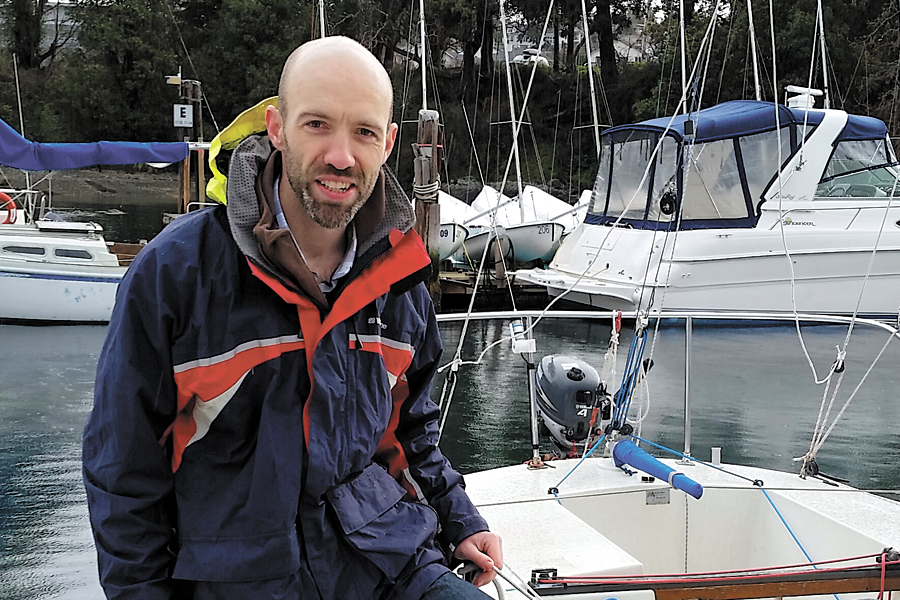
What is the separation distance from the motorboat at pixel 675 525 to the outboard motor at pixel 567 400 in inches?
22.0

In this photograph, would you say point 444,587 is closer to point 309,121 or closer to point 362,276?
point 362,276

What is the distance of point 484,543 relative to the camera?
1748mm

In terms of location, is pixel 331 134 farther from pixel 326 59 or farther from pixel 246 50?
pixel 246 50

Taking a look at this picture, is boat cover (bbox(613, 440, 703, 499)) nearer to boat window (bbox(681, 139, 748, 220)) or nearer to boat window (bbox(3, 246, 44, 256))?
boat window (bbox(681, 139, 748, 220))

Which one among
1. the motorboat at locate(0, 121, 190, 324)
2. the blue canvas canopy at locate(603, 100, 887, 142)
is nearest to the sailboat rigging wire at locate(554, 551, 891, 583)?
the blue canvas canopy at locate(603, 100, 887, 142)

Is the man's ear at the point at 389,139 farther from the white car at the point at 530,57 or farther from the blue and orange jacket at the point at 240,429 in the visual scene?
the white car at the point at 530,57

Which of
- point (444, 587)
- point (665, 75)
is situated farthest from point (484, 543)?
point (665, 75)

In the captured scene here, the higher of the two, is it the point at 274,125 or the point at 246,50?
the point at 246,50

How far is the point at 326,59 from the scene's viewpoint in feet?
4.78

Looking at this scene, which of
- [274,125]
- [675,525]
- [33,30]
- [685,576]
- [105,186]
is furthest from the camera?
[33,30]

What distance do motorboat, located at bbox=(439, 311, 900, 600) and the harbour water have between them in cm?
128

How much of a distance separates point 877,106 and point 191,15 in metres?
29.4

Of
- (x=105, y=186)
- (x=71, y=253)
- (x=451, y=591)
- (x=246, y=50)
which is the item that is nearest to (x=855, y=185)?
(x=71, y=253)

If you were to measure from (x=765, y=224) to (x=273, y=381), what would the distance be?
1129cm
